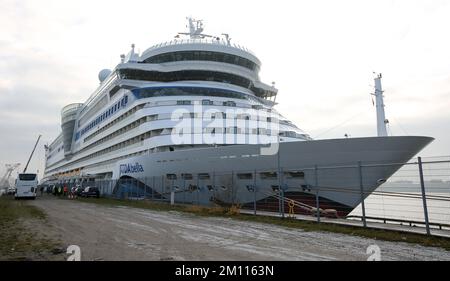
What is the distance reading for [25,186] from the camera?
3481cm

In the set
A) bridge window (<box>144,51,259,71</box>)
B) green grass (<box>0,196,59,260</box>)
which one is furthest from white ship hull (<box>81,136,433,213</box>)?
bridge window (<box>144,51,259,71</box>)

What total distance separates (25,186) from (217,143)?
24066 millimetres

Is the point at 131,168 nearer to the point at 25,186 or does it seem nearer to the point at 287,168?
the point at 287,168

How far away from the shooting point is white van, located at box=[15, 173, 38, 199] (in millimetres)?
34531

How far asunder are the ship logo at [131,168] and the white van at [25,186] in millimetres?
12602

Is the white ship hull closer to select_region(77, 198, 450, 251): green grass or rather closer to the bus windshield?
select_region(77, 198, 450, 251): green grass

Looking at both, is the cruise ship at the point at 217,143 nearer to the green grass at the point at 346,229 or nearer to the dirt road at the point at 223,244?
the green grass at the point at 346,229

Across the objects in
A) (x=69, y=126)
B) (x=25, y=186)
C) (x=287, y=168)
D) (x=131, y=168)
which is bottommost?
(x=25, y=186)

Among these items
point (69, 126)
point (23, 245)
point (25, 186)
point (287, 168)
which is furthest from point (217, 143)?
point (69, 126)

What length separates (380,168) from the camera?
13.9 m

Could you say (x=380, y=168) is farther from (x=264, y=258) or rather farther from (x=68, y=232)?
(x=68, y=232)

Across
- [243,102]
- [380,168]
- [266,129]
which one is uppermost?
[243,102]
